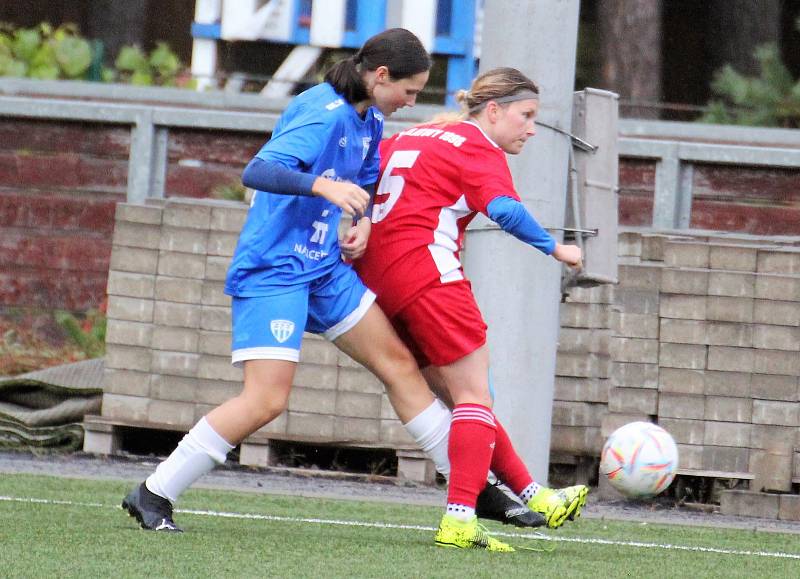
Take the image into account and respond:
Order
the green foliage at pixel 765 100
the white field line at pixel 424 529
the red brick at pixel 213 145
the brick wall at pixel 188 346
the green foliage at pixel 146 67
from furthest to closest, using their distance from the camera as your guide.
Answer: the green foliage at pixel 146 67, the green foliage at pixel 765 100, the red brick at pixel 213 145, the brick wall at pixel 188 346, the white field line at pixel 424 529

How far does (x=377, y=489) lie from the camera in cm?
818

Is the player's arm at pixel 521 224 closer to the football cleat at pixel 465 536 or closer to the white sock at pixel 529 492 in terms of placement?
the white sock at pixel 529 492

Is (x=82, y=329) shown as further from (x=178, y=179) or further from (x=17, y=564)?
(x=17, y=564)

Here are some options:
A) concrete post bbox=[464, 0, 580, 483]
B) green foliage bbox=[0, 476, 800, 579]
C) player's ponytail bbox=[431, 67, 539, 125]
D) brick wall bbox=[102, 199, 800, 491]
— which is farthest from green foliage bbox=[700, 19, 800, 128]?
player's ponytail bbox=[431, 67, 539, 125]

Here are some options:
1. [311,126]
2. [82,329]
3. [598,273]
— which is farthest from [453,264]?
[82,329]

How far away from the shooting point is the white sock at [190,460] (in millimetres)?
5504

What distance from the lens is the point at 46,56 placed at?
13930 millimetres

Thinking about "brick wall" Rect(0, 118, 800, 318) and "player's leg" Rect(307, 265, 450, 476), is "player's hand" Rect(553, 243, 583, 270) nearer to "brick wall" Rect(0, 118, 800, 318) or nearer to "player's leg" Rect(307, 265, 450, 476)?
"player's leg" Rect(307, 265, 450, 476)

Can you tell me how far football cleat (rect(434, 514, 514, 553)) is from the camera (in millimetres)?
5434

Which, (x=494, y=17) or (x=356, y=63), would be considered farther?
(x=494, y=17)

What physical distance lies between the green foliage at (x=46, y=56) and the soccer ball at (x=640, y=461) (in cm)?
887

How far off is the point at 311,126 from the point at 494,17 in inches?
65.8

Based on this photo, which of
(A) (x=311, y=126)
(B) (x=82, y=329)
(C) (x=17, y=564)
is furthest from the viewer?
(B) (x=82, y=329)

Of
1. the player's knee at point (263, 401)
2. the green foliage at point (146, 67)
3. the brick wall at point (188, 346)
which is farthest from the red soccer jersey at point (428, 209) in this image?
the green foliage at point (146, 67)
